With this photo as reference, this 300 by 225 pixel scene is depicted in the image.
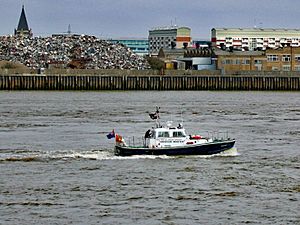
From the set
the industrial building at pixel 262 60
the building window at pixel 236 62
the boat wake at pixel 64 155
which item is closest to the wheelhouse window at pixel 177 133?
the boat wake at pixel 64 155

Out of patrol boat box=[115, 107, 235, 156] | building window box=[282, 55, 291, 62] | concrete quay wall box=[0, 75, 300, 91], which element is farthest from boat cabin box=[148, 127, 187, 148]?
building window box=[282, 55, 291, 62]

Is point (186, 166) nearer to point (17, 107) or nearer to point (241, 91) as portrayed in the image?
point (17, 107)

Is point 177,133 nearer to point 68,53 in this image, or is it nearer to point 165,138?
point 165,138

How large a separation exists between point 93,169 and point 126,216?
405 inches

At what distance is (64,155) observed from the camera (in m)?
47.1

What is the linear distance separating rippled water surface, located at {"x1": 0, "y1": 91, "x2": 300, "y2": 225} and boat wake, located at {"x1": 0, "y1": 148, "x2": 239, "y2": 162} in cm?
5

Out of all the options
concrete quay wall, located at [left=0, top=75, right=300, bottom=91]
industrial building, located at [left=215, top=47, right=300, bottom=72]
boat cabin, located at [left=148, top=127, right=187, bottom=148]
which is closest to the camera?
boat cabin, located at [left=148, top=127, right=187, bottom=148]

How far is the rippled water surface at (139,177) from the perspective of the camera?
32.9m

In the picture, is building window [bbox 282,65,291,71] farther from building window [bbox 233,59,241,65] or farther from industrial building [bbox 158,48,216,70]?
industrial building [bbox 158,48,216,70]

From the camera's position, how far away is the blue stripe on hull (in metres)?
45.8

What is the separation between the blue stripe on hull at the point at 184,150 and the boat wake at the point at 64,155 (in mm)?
184

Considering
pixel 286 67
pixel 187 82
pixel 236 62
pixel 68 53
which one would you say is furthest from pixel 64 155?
pixel 68 53

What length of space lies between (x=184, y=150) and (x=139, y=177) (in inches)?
244

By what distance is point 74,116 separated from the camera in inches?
2950
